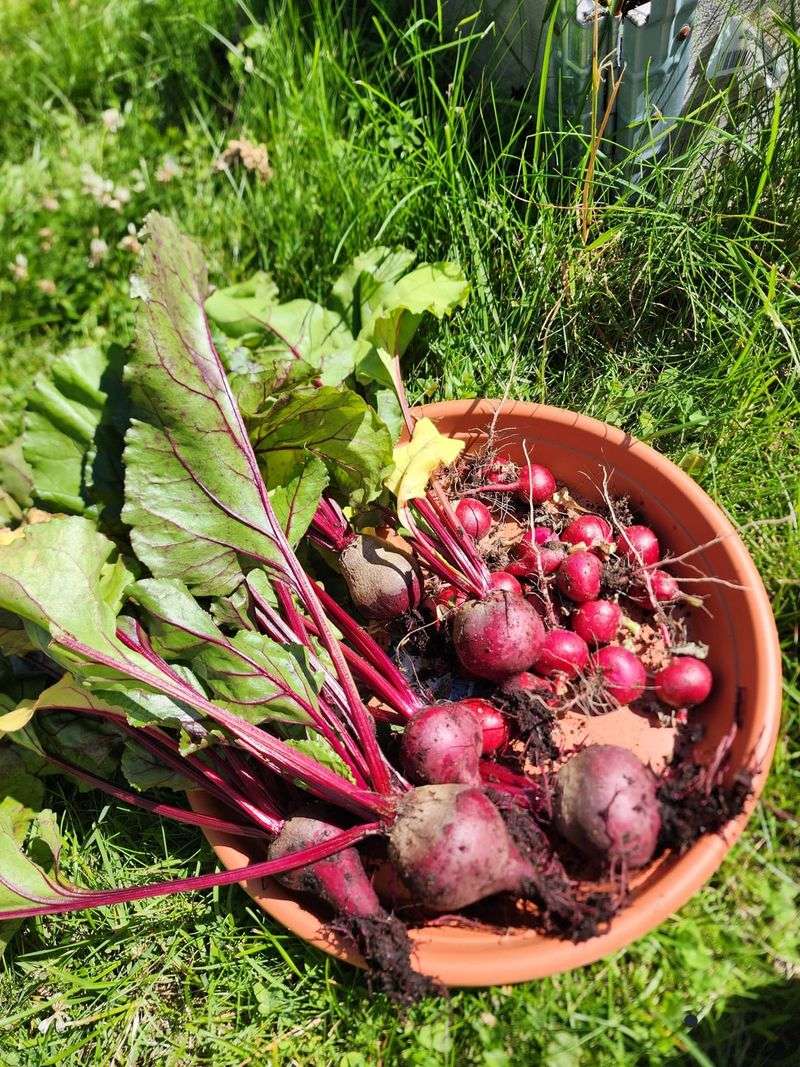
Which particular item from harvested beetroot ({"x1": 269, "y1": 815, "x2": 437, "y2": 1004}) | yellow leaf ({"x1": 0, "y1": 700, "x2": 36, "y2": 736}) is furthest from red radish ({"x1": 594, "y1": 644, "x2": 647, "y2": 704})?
yellow leaf ({"x1": 0, "y1": 700, "x2": 36, "y2": 736})

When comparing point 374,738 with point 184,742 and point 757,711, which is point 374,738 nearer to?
point 184,742

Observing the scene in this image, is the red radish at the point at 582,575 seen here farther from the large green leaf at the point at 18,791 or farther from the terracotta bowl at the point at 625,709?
the large green leaf at the point at 18,791

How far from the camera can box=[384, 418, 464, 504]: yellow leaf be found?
242 centimetres

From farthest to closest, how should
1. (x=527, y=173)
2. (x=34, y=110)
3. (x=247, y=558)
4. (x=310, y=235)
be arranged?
(x=34, y=110), (x=310, y=235), (x=527, y=173), (x=247, y=558)

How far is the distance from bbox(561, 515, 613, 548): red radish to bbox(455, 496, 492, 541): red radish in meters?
0.26

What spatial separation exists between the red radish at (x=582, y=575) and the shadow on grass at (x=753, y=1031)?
41.4 inches

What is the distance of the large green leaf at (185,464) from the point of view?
2.39 m

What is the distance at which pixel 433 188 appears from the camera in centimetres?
320

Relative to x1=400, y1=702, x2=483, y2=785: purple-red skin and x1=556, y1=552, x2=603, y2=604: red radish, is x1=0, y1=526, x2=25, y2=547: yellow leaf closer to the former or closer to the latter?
x1=400, y1=702, x2=483, y2=785: purple-red skin

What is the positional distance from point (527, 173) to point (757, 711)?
6.51ft

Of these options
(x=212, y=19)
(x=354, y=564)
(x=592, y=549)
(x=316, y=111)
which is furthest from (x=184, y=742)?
(x=212, y=19)

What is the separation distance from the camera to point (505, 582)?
253cm

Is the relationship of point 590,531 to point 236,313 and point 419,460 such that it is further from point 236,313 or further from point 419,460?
point 236,313

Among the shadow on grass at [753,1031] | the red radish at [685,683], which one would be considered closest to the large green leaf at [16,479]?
the red radish at [685,683]
